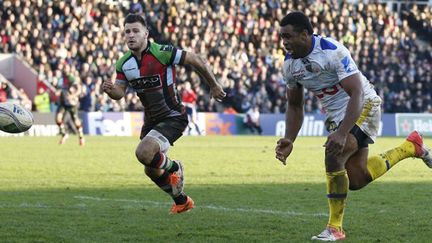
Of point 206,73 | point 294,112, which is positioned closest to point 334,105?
point 294,112

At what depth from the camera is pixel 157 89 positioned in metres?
11.0

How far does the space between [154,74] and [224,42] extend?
2853cm

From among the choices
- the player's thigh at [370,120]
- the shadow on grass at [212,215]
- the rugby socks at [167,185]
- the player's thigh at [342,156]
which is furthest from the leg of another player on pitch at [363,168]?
the rugby socks at [167,185]

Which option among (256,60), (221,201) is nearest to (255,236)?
Answer: (221,201)

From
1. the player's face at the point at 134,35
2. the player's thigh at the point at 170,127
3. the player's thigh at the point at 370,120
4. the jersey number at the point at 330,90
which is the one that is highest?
the player's face at the point at 134,35

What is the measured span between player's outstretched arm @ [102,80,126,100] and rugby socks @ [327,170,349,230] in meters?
2.87

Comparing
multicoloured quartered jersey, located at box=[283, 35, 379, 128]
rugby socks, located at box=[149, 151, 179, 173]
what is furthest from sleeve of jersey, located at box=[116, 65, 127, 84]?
multicoloured quartered jersey, located at box=[283, 35, 379, 128]

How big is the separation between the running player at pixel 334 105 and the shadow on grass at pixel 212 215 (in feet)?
1.55

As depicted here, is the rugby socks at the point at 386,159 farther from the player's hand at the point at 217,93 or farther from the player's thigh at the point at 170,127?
the player's thigh at the point at 170,127

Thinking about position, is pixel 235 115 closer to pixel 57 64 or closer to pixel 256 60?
pixel 256 60

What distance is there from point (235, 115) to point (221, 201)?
2574 cm

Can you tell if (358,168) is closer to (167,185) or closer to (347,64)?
(347,64)

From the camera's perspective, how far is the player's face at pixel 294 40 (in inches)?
333

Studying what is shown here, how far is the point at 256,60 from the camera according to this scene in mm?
39719
